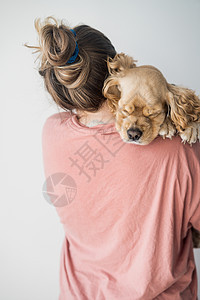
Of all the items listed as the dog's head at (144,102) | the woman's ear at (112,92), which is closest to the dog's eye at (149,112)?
the dog's head at (144,102)

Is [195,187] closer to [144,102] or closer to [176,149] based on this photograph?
[176,149]

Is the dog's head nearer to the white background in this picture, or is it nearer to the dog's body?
the dog's body

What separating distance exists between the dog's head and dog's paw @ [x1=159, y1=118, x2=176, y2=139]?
0.01m

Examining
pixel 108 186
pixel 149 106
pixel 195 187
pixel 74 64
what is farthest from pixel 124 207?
pixel 74 64

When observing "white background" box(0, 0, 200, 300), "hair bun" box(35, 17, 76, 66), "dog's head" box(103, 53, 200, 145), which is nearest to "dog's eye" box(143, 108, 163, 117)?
"dog's head" box(103, 53, 200, 145)

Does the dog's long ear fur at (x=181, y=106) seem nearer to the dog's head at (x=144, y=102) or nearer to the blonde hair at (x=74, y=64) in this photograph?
the dog's head at (x=144, y=102)

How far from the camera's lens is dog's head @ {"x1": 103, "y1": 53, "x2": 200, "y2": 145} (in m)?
0.72

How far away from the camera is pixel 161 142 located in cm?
75

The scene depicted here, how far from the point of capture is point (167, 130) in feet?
2.47

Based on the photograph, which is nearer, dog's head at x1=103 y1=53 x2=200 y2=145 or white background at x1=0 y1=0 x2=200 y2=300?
dog's head at x1=103 y1=53 x2=200 y2=145

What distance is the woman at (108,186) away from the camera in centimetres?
75

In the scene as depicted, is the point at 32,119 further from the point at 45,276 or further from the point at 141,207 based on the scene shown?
the point at 45,276

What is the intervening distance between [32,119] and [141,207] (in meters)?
0.88

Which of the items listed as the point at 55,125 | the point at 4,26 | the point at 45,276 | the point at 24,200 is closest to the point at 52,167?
the point at 55,125
